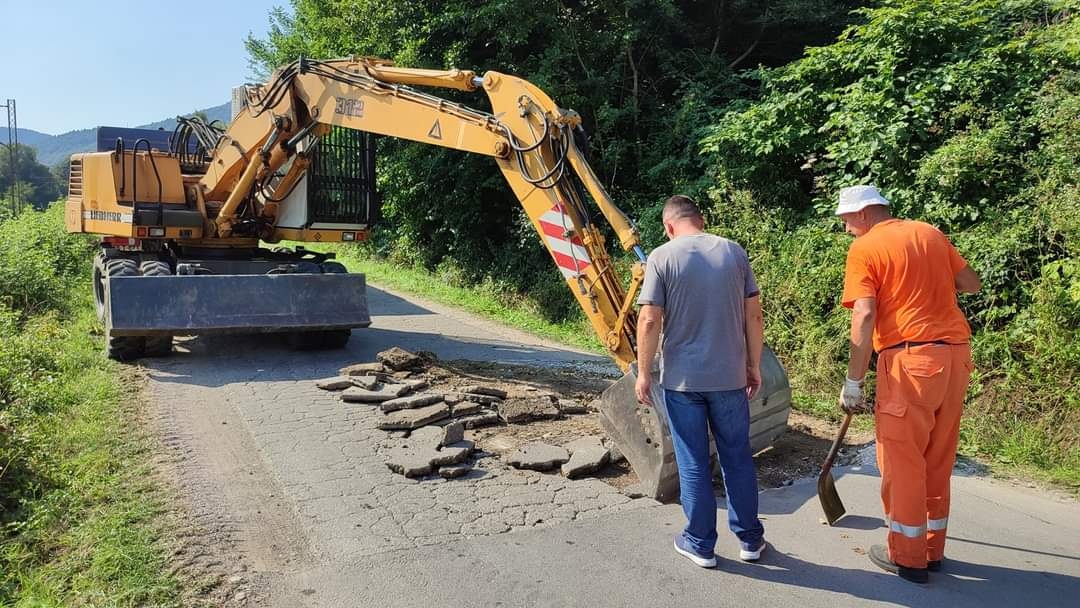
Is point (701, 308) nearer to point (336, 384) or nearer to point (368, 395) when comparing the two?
point (368, 395)

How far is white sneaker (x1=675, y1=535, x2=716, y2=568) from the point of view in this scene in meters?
3.79

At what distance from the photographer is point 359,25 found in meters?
14.9

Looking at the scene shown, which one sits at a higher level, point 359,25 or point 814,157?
point 359,25

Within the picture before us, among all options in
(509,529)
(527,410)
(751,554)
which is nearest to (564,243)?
(527,410)

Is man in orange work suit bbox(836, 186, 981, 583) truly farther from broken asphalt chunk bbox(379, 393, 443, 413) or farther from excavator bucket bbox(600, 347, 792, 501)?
broken asphalt chunk bbox(379, 393, 443, 413)

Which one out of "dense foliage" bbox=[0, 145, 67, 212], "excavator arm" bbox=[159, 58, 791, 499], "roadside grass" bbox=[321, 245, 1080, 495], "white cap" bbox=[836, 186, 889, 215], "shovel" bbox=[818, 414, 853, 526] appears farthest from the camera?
"dense foliage" bbox=[0, 145, 67, 212]

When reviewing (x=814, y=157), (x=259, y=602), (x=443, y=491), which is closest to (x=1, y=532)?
(x=259, y=602)

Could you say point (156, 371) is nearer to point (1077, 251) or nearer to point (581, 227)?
point (581, 227)

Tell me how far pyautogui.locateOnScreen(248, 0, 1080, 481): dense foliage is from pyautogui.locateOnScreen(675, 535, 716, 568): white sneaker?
10.6 feet

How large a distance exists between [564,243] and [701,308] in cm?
206

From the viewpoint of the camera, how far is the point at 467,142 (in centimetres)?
643

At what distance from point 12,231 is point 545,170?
1405cm

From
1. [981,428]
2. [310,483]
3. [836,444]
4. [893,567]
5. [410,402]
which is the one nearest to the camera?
[893,567]

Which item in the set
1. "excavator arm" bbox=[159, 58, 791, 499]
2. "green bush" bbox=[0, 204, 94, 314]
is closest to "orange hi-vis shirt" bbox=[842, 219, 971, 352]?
"excavator arm" bbox=[159, 58, 791, 499]
